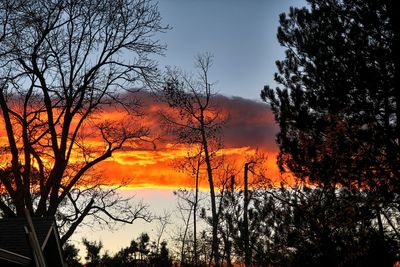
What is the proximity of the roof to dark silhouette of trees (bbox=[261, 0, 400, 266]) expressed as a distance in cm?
801

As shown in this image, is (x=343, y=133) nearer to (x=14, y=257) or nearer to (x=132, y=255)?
(x=14, y=257)

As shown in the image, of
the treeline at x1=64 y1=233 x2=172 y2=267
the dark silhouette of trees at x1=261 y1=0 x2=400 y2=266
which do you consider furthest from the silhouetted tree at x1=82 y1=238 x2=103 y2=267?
the dark silhouette of trees at x1=261 y1=0 x2=400 y2=266

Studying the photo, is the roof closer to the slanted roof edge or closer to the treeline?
the slanted roof edge

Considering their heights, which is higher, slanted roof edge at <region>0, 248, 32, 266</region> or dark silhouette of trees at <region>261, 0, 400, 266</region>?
dark silhouette of trees at <region>261, 0, 400, 266</region>

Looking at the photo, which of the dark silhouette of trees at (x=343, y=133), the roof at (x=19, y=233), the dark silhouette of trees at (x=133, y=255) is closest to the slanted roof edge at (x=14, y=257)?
the roof at (x=19, y=233)

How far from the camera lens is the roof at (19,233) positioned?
15.3 m

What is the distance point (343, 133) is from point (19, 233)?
9978mm

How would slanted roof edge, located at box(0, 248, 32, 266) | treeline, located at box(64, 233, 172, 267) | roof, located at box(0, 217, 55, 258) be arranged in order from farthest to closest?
1. treeline, located at box(64, 233, 172, 267)
2. roof, located at box(0, 217, 55, 258)
3. slanted roof edge, located at box(0, 248, 32, 266)

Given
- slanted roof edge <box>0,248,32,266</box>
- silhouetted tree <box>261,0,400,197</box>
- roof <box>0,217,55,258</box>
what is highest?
silhouetted tree <box>261,0,400,197</box>

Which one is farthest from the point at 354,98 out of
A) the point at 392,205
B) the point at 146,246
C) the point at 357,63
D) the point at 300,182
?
the point at 146,246

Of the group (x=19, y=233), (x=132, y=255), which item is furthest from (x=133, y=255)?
(x=19, y=233)

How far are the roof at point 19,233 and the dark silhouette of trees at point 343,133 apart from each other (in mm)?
8009

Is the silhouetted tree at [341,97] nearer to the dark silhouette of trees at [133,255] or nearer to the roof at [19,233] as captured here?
the roof at [19,233]

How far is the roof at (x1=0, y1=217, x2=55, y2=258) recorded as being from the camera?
15.3 metres
